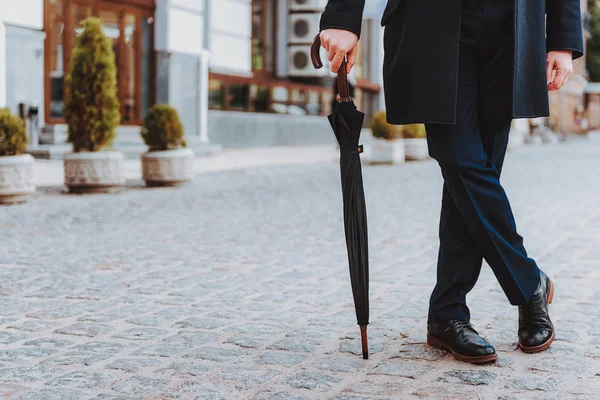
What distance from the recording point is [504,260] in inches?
125

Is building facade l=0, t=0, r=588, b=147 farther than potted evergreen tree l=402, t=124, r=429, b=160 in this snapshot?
No

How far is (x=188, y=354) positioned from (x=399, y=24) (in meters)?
1.38

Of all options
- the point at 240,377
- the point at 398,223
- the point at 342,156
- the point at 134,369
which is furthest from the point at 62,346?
the point at 398,223

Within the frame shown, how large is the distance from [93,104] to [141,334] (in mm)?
7588

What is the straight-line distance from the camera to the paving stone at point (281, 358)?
3252 millimetres

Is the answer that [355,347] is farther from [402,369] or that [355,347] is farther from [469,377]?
[469,377]

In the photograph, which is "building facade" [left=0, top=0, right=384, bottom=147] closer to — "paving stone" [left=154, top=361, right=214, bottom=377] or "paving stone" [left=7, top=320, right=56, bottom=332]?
"paving stone" [left=7, top=320, right=56, bottom=332]

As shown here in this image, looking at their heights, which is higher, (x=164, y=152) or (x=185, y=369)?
(x=164, y=152)

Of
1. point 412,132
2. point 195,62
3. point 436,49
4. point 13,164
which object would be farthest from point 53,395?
point 195,62

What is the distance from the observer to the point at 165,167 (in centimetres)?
1164

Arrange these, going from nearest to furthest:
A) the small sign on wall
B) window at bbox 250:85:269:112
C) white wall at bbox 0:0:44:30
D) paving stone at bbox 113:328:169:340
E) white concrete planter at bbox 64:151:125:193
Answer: paving stone at bbox 113:328:169:340 < white concrete planter at bbox 64:151:125:193 < the small sign on wall < white wall at bbox 0:0:44:30 < window at bbox 250:85:269:112

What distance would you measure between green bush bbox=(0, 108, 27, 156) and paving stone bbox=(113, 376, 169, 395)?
6.80 metres

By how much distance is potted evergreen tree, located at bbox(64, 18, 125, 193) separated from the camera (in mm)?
10758

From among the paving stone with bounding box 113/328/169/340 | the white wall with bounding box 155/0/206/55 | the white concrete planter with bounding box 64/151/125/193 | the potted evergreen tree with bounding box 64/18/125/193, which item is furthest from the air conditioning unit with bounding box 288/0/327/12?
the paving stone with bounding box 113/328/169/340
